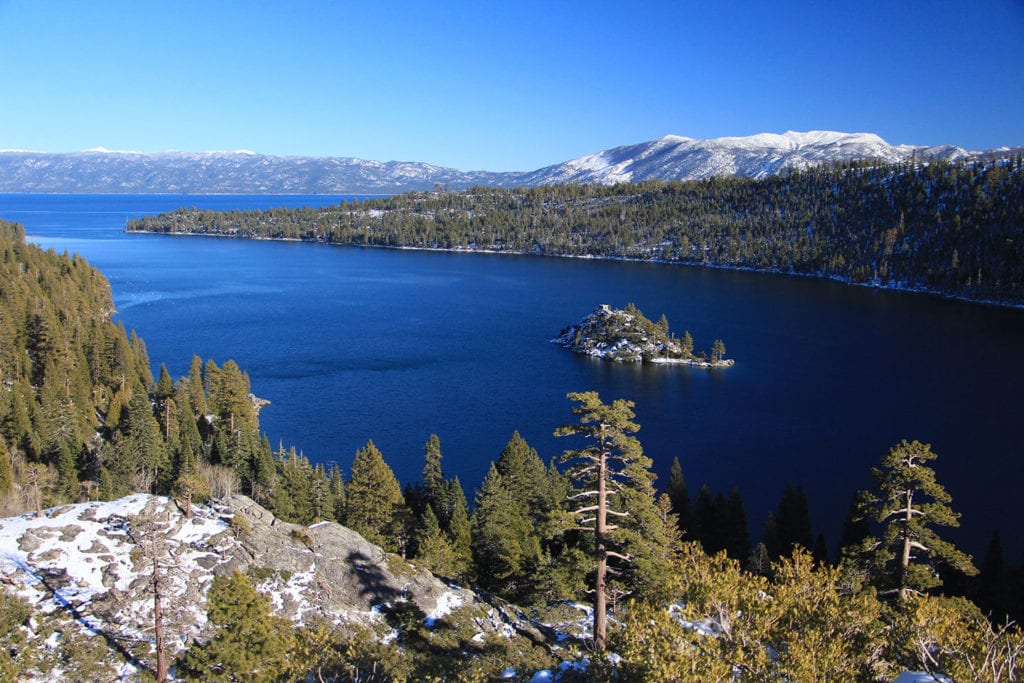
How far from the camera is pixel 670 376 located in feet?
288

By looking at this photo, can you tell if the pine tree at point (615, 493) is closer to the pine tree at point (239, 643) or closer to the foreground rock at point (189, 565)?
the pine tree at point (239, 643)

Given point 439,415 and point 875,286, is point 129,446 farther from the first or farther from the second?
point 875,286

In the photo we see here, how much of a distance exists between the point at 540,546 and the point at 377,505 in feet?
31.7

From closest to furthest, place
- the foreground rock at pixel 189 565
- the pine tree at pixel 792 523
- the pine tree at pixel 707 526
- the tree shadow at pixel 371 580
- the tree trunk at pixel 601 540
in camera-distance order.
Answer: the tree trunk at pixel 601 540, the foreground rock at pixel 189 565, the tree shadow at pixel 371 580, the pine tree at pixel 792 523, the pine tree at pixel 707 526

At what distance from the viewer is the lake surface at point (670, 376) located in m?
58.6

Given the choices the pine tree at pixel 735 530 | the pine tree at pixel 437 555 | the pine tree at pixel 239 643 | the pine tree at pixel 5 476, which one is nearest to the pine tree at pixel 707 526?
the pine tree at pixel 735 530

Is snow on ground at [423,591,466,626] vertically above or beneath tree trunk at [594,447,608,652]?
beneath

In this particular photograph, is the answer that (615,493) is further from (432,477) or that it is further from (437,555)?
(432,477)

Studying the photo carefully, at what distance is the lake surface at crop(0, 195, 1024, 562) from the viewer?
58625 millimetres

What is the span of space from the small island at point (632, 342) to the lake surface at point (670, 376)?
367cm

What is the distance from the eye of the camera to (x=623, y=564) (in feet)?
101

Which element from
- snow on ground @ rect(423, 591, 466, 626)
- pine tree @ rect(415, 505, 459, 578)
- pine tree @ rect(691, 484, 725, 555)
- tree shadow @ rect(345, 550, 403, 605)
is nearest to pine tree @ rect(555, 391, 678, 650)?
snow on ground @ rect(423, 591, 466, 626)

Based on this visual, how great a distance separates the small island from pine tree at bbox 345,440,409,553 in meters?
60.6

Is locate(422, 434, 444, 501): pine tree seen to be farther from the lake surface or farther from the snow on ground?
the snow on ground
